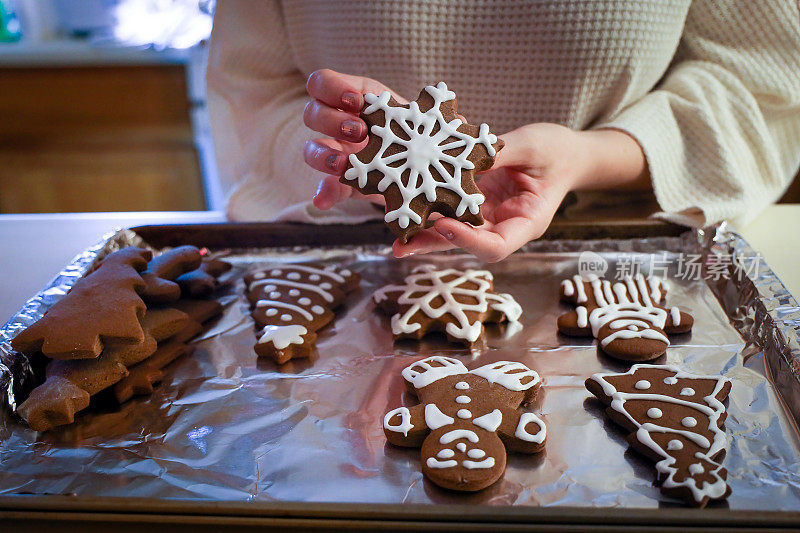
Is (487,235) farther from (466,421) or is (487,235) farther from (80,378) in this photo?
(80,378)

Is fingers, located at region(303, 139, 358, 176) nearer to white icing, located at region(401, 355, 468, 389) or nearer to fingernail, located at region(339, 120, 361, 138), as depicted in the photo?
fingernail, located at region(339, 120, 361, 138)

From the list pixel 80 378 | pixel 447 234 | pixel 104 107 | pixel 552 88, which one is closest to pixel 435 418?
pixel 447 234

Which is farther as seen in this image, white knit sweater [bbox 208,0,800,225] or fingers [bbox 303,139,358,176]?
white knit sweater [bbox 208,0,800,225]

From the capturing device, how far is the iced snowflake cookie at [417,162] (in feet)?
2.85

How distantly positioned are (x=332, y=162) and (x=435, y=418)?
36 centimetres

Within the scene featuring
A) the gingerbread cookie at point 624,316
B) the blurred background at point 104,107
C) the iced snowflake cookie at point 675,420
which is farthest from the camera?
the blurred background at point 104,107

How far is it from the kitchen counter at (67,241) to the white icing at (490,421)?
1.97 ft

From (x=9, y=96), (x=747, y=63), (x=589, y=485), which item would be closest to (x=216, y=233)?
(x=589, y=485)

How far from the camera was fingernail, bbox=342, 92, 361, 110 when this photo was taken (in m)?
0.89

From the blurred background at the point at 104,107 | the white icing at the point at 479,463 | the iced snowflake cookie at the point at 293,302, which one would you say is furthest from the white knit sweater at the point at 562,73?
the blurred background at the point at 104,107

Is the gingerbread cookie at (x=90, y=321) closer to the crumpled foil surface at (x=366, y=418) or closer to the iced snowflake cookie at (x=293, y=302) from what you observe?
the crumpled foil surface at (x=366, y=418)

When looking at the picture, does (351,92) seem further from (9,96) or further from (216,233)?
(9,96)

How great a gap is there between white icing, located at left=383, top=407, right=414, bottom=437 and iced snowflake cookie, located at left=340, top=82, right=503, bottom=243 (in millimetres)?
224

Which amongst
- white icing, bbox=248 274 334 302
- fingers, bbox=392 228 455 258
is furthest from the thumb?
white icing, bbox=248 274 334 302
